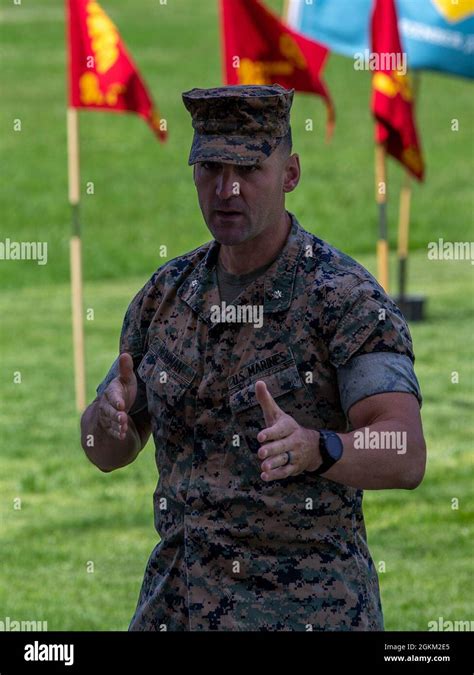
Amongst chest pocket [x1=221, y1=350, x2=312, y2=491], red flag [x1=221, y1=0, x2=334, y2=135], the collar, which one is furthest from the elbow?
red flag [x1=221, y1=0, x2=334, y2=135]

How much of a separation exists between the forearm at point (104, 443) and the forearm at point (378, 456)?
66 cm

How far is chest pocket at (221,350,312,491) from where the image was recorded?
3783 millimetres

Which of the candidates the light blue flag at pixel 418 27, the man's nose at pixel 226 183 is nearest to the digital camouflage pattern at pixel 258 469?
the man's nose at pixel 226 183

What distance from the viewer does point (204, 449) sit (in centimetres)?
386

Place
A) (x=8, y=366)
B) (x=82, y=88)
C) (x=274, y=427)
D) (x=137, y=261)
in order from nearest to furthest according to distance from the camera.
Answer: (x=274, y=427) → (x=82, y=88) → (x=8, y=366) → (x=137, y=261)

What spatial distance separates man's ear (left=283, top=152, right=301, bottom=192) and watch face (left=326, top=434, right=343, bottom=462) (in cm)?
67

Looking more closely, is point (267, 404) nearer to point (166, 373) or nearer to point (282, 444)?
point (282, 444)

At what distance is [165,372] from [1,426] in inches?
370

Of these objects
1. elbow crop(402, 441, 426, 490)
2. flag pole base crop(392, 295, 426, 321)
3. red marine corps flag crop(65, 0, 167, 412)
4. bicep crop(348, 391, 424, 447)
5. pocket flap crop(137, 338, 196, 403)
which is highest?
red marine corps flag crop(65, 0, 167, 412)

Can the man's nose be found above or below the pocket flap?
above

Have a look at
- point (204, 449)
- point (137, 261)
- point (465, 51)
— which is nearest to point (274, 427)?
point (204, 449)

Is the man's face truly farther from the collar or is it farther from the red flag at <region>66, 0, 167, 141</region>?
the red flag at <region>66, 0, 167, 141</region>

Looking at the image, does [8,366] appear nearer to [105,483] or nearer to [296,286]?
[105,483]

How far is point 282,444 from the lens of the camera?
3.46 metres
